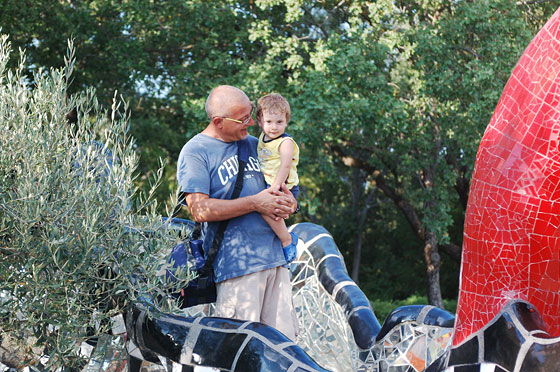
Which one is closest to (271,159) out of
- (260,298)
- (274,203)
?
(274,203)

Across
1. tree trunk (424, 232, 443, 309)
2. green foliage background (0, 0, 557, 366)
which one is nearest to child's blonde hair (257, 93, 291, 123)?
green foliage background (0, 0, 557, 366)

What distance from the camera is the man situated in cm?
333

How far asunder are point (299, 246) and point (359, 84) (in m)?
5.32

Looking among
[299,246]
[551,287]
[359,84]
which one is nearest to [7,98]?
[551,287]

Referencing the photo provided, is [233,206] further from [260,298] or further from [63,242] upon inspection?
[63,242]

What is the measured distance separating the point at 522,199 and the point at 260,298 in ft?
4.88

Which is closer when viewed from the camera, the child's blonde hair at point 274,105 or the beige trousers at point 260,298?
the beige trousers at point 260,298

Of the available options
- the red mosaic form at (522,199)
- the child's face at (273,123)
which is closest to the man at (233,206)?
the child's face at (273,123)

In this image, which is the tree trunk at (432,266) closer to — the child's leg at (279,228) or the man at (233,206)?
the child's leg at (279,228)

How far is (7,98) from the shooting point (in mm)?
3311

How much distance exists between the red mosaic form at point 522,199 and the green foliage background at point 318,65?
23.0 ft

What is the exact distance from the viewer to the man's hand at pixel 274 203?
3.35 meters

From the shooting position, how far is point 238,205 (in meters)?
3.32

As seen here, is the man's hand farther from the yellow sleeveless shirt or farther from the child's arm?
the yellow sleeveless shirt
